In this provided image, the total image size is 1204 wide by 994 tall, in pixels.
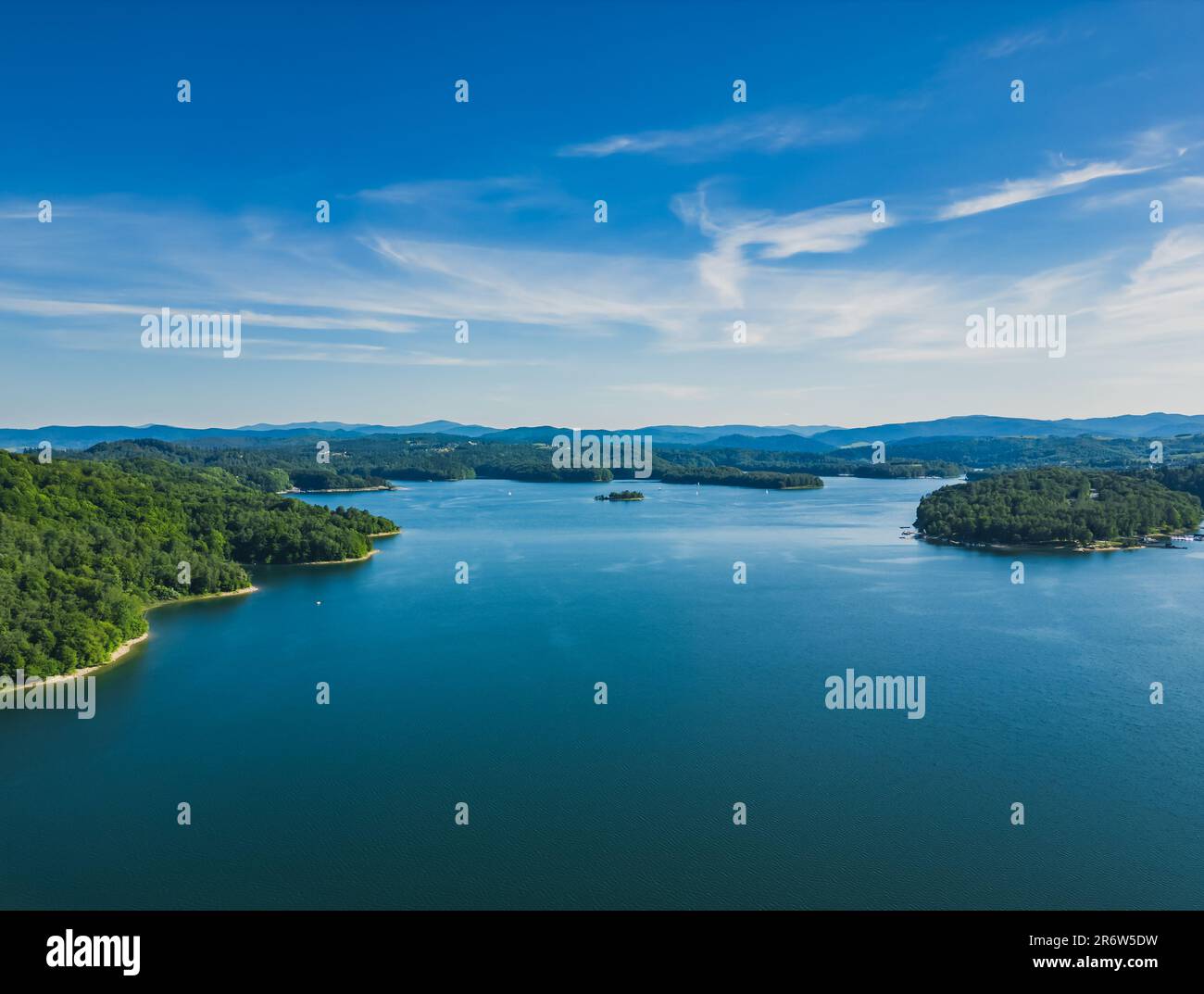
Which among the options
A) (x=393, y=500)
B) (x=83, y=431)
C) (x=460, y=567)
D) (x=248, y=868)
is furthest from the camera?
(x=83, y=431)

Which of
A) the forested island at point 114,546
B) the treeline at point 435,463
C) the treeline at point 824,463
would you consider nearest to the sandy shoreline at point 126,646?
the forested island at point 114,546

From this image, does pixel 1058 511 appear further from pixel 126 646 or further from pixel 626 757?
pixel 126 646

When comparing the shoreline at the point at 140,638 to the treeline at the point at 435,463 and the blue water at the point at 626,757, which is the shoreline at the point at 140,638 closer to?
the blue water at the point at 626,757

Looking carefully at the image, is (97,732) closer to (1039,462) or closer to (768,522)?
(768,522)

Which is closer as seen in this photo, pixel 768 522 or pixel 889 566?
pixel 889 566

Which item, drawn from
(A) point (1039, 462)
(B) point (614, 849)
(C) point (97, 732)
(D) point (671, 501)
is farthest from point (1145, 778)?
(A) point (1039, 462)
